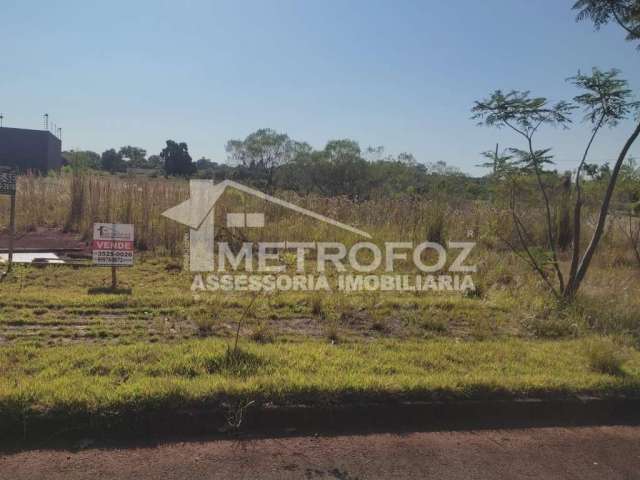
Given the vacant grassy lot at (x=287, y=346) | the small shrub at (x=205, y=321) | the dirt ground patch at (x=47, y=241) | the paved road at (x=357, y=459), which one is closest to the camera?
the paved road at (x=357, y=459)

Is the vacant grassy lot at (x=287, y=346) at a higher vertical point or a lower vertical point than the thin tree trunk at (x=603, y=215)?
lower

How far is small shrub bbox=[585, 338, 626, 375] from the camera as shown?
14.0ft

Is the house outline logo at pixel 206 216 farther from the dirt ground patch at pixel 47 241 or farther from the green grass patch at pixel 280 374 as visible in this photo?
the green grass patch at pixel 280 374

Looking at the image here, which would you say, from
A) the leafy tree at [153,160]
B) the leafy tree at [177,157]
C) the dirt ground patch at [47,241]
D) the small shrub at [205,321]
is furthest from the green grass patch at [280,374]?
the leafy tree at [153,160]

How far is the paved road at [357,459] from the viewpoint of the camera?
8.77 ft

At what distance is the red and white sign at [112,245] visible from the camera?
6.38 m

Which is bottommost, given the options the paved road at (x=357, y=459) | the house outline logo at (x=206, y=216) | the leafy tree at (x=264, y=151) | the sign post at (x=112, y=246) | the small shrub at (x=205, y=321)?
the paved road at (x=357, y=459)

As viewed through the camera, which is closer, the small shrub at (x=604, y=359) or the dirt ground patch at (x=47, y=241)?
the small shrub at (x=604, y=359)

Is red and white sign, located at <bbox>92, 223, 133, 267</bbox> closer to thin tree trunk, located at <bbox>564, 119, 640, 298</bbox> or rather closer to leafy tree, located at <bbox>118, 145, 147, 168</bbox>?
thin tree trunk, located at <bbox>564, 119, 640, 298</bbox>

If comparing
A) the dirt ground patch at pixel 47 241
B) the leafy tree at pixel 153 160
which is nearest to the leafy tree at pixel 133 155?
the leafy tree at pixel 153 160

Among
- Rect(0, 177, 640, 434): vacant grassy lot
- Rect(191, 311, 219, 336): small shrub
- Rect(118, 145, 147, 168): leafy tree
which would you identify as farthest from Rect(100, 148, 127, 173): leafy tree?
Rect(191, 311, 219, 336): small shrub

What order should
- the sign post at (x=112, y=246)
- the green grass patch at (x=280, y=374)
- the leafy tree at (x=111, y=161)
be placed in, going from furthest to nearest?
1. the leafy tree at (x=111, y=161)
2. the sign post at (x=112, y=246)
3. the green grass patch at (x=280, y=374)

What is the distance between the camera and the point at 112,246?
21.1 ft

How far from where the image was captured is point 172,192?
35.2 feet
